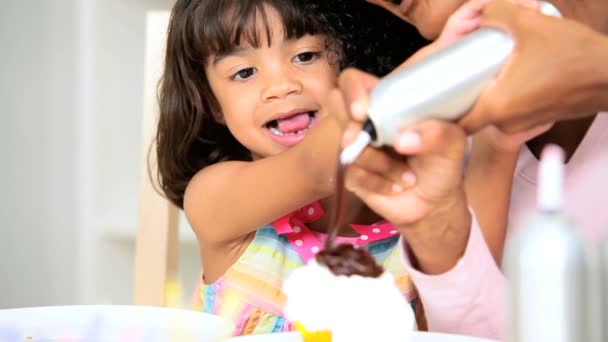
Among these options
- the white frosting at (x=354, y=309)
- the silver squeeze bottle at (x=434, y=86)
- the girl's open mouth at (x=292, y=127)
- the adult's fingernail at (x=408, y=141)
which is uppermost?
the silver squeeze bottle at (x=434, y=86)

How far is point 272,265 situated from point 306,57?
29cm

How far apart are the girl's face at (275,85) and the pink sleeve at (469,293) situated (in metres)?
0.35

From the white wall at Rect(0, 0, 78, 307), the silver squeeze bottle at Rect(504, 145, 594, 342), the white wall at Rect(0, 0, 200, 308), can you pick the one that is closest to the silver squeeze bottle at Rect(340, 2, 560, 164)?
the silver squeeze bottle at Rect(504, 145, 594, 342)

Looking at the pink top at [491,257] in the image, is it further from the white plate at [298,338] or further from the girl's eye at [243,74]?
the girl's eye at [243,74]

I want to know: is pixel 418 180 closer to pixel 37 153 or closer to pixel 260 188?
pixel 260 188

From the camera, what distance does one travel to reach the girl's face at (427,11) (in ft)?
2.76

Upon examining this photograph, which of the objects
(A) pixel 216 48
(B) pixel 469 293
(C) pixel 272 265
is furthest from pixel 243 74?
(B) pixel 469 293

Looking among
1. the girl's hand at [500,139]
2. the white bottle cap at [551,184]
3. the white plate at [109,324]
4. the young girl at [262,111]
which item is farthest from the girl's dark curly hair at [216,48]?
the white bottle cap at [551,184]

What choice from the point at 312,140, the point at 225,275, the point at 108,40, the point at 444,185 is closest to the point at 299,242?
the point at 225,275

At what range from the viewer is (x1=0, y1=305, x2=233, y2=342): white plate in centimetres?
68

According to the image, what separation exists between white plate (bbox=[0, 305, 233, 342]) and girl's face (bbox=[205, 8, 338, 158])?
481 millimetres

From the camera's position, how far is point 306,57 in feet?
3.84

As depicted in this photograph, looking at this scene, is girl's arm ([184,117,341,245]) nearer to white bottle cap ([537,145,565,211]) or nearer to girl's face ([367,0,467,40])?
girl's face ([367,0,467,40])

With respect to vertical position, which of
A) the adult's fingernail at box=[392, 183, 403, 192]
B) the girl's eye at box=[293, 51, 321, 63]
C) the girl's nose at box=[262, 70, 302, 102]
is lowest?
the adult's fingernail at box=[392, 183, 403, 192]
